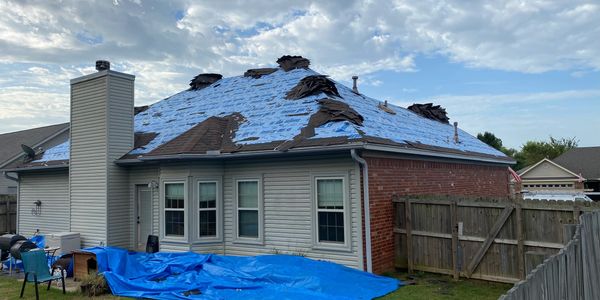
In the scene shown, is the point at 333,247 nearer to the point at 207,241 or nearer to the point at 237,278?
the point at 237,278

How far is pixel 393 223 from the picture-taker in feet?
36.7

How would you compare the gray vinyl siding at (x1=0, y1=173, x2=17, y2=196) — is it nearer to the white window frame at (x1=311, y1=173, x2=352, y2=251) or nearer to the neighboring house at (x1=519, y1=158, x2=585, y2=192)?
the white window frame at (x1=311, y1=173, x2=352, y2=251)

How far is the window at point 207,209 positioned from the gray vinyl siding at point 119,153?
326 cm

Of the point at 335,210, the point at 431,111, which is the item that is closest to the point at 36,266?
the point at 335,210

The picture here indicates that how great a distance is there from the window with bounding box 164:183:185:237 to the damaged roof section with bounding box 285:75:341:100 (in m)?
4.35

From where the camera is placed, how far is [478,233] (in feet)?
32.1

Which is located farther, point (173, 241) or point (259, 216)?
point (173, 241)

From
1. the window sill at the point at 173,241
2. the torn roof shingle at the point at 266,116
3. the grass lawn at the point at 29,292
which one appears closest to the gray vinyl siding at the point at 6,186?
the torn roof shingle at the point at 266,116

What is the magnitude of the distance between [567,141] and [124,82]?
262ft

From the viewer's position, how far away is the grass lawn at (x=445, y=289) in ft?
28.3

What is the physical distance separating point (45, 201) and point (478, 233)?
15120mm

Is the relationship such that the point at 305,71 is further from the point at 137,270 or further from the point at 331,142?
the point at 137,270

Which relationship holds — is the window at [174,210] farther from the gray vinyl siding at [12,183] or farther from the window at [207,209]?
the gray vinyl siding at [12,183]

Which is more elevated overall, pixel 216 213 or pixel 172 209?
pixel 172 209
